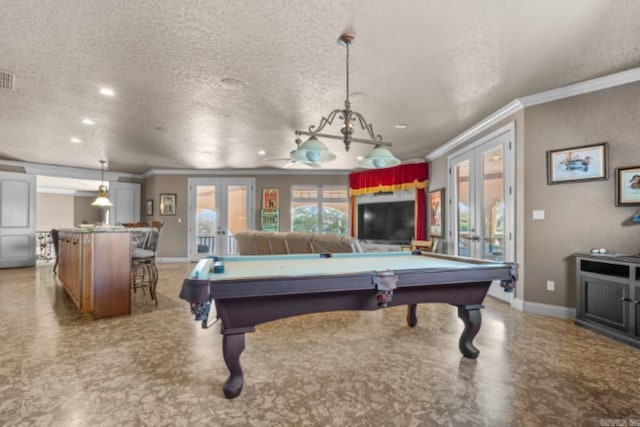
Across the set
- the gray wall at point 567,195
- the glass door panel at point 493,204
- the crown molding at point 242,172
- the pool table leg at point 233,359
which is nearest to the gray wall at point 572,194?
the gray wall at point 567,195

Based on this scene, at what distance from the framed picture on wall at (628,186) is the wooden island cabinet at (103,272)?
514cm

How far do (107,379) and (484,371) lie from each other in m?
2.59

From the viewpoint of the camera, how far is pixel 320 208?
27.9 feet

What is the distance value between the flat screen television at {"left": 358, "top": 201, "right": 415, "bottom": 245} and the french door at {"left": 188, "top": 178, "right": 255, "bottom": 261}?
2.95 m

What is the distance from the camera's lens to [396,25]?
87.9 inches

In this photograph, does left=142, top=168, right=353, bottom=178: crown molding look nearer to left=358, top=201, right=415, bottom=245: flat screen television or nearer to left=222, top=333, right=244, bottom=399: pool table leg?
left=358, top=201, right=415, bottom=245: flat screen television

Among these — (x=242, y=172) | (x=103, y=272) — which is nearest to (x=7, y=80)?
(x=103, y=272)

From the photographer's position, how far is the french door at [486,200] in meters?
3.96

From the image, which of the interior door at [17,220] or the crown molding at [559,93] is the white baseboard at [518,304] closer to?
the crown molding at [559,93]

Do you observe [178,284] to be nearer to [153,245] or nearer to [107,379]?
[153,245]

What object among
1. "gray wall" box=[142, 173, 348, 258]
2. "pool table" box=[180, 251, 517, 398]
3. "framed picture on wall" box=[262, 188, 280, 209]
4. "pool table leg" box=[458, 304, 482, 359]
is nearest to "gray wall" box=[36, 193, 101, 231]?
"gray wall" box=[142, 173, 348, 258]

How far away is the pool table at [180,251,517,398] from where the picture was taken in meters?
1.71

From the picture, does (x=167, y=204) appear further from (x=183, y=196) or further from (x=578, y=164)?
(x=578, y=164)

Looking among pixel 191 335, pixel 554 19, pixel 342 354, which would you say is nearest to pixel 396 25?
pixel 554 19
